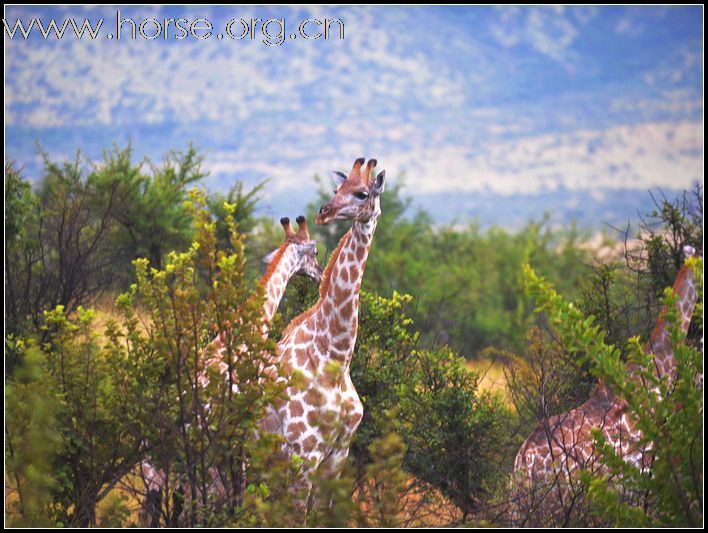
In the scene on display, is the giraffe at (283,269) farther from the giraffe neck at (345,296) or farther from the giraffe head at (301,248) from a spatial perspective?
the giraffe neck at (345,296)

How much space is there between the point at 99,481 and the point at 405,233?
64.8ft

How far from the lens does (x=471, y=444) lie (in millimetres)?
7574

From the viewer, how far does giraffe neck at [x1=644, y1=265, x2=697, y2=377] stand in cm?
712

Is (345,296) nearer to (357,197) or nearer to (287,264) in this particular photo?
(357,197)

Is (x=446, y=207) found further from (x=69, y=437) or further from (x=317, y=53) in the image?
(x=69, y=437)

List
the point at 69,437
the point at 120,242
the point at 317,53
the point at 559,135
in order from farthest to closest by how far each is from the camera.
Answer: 1. the point at 317,53
2. the point at 559,135
3. the point at 120,242
4. the point at 69,437

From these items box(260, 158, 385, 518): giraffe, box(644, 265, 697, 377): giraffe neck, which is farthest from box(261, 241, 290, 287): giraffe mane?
box(644, 265, 697, 377): giraffe neck

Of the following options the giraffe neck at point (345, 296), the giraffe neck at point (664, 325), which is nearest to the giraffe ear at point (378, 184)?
the giraffe neck at point (345, 296)

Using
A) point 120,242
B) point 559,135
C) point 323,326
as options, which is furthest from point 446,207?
point 323,326

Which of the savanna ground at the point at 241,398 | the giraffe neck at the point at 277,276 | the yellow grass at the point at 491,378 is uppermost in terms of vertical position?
the giraffe neck at the point at 277,276

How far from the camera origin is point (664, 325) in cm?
705

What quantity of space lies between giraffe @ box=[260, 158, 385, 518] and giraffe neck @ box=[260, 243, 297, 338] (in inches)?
13.1

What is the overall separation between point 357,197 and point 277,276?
114 centimetres

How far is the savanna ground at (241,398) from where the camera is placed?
4375 millimetres
